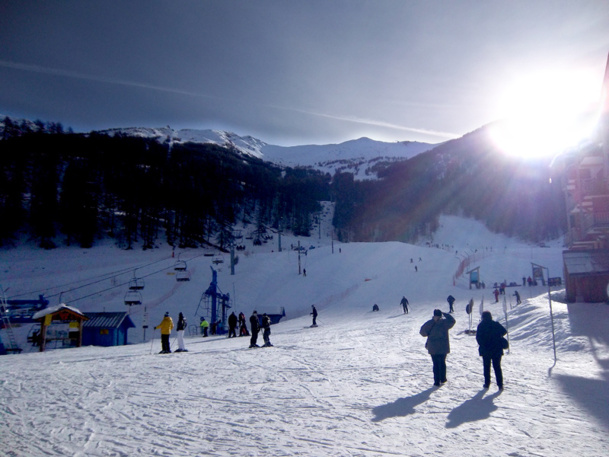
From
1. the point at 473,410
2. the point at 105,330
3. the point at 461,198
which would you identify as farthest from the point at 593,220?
the point at 461,198

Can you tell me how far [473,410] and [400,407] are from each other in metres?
0.97

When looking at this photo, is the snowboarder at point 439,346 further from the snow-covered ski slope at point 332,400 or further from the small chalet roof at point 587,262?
the small chalet roof at point 587,262

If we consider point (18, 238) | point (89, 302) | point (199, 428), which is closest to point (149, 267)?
point (89, 302)

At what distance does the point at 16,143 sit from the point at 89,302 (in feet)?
200

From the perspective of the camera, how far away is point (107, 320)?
25.7 m

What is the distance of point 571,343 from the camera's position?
11.0 meters

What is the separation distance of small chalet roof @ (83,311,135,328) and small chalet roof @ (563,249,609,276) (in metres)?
23.4

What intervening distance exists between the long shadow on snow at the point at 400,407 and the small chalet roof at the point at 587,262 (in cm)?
1419

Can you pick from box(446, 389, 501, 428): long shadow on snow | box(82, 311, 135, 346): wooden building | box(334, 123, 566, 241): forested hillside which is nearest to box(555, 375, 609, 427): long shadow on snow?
box(446, 389, 501, 428): long shadow on snow

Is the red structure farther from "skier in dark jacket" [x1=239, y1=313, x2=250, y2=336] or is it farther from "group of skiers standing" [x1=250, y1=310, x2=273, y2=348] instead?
"skier in dark jacket" [x1=239, y1=313, x2=250, y2=336]

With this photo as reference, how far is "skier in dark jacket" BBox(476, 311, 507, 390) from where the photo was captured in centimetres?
704

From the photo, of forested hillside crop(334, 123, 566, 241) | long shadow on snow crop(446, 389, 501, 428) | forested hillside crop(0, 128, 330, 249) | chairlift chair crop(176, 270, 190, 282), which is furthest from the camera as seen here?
forested hillside crop(334, 123, 566, 241)

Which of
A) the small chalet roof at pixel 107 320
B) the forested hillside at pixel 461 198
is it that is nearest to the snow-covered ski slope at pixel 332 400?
the small chalet roof at pixel 107 320

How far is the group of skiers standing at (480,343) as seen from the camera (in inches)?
278
